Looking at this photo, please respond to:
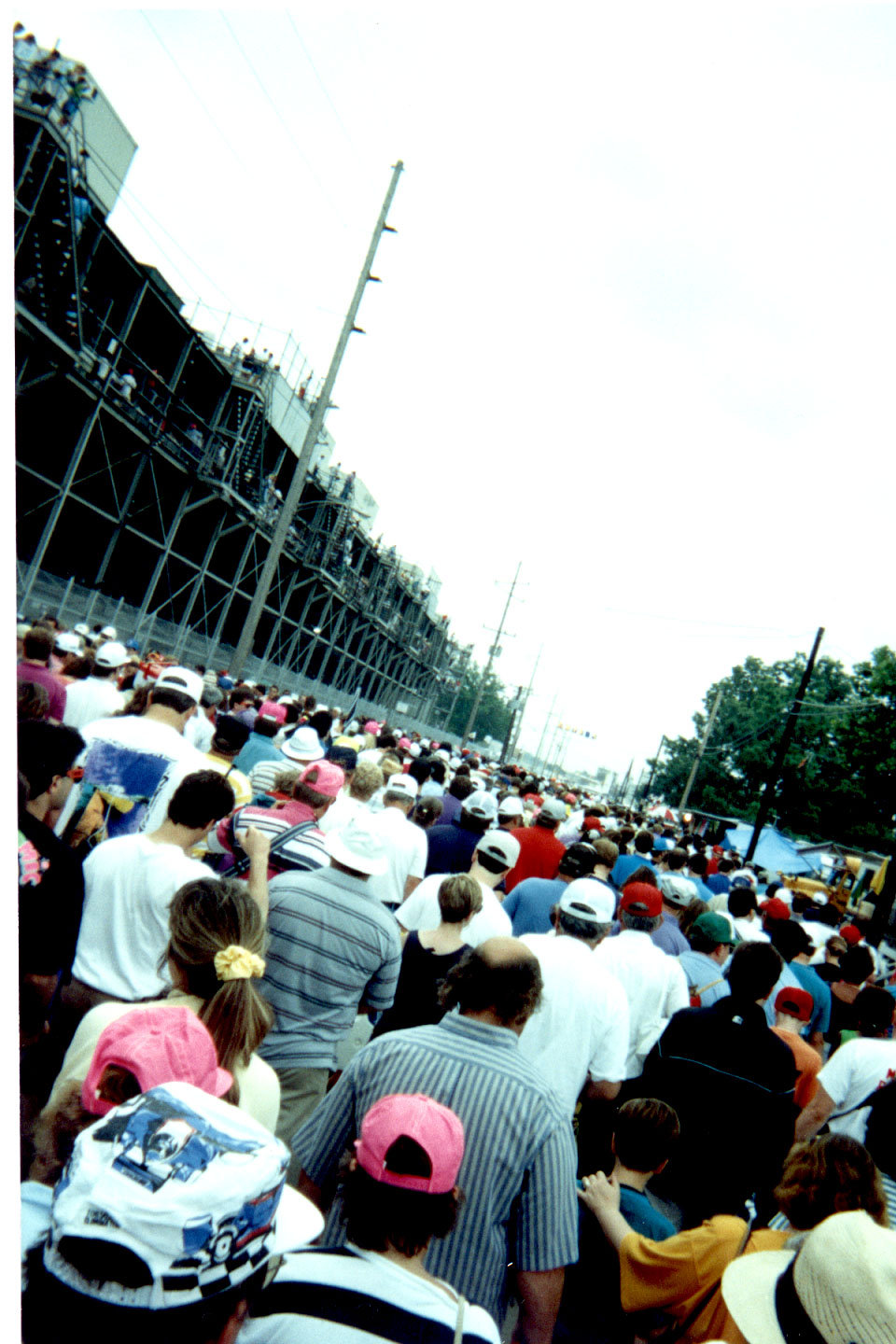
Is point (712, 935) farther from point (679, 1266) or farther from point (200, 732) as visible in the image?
point (200, 732)

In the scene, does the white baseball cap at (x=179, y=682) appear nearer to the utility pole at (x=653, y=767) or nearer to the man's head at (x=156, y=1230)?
the man's head at (x=156, y=1230)

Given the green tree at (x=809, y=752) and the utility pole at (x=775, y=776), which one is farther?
the green tree at (x=809, y=752)

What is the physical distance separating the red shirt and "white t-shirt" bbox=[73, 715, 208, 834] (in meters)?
3.71

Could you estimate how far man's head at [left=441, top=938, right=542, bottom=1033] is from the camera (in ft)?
7.79

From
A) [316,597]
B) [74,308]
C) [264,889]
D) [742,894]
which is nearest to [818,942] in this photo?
[742,894]

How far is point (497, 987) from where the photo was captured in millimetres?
2373

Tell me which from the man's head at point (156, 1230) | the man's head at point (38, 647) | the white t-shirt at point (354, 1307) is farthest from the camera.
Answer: the man's head at point (38, 647)

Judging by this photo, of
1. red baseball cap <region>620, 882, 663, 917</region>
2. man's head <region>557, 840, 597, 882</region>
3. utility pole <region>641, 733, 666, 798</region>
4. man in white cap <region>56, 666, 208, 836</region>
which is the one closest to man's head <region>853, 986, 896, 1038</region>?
red baseball cap <region>620, 882, 663, 917</region>

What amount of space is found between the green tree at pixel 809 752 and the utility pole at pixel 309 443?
17.0 m

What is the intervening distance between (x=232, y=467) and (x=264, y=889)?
2176 centimetres

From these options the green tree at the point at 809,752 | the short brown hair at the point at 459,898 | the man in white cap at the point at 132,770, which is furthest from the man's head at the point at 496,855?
the green tree at the point at 809,752

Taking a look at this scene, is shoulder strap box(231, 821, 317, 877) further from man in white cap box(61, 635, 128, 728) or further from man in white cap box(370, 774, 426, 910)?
man in white cap box(61, 635, 128, 728)

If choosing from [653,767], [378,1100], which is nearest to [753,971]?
[378,1100]

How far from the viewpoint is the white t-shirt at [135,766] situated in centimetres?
381
